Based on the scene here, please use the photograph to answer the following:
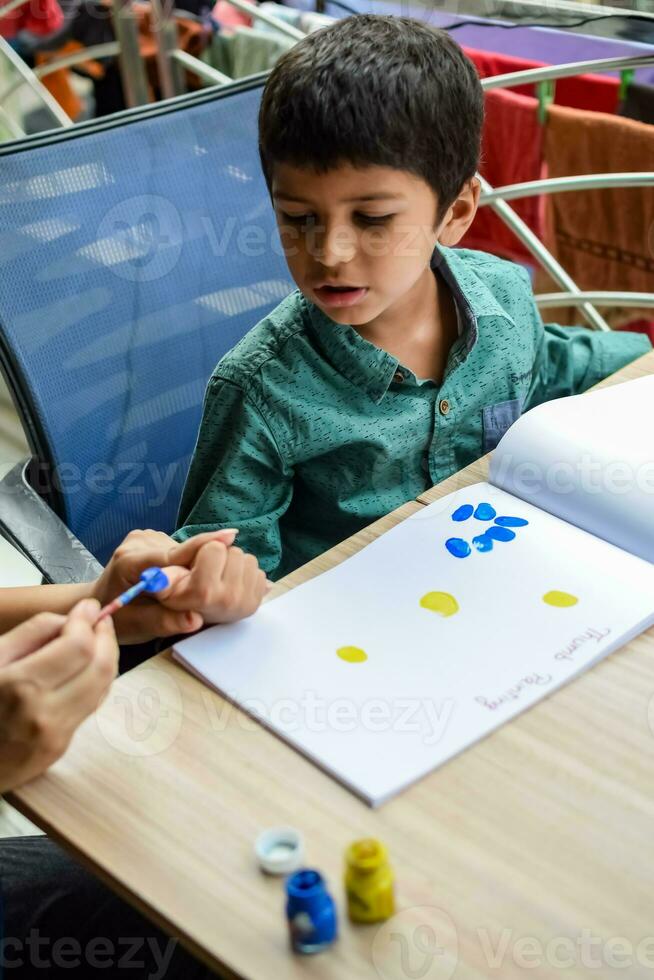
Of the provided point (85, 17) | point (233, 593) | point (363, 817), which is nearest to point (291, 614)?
point (233, 593)

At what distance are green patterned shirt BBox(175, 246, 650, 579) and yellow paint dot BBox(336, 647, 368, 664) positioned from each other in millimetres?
288

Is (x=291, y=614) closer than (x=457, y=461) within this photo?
Yes

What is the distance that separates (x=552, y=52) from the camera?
2.39 meters

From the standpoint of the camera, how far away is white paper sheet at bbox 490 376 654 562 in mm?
882

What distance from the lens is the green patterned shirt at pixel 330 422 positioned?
3.41 feet

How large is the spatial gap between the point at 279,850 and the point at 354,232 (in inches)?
21.0

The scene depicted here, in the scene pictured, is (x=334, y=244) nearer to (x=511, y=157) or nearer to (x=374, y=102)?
(x=374, y=102)

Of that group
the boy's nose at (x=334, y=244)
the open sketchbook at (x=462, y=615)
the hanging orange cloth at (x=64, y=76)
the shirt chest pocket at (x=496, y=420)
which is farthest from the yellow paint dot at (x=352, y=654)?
the hanging orange cloth at (x=64, y=76)

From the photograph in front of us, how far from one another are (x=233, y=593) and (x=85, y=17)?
3.04 metres

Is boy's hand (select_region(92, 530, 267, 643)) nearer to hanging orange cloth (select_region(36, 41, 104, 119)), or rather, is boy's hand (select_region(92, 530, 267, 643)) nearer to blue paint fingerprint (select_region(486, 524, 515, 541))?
blue paint fingerprint (select_region(486, 524, 515, 541))

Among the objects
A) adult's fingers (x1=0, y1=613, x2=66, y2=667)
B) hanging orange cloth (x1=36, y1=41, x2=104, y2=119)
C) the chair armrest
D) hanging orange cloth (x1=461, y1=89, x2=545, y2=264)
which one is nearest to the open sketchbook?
adult's fingers (x1=0, y1=613, x2=66, y2=667)

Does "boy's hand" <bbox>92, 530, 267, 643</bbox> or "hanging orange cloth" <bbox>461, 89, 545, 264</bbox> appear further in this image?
"hanging orange cloth" <bbox>461, 89, 545, 264</bbox>

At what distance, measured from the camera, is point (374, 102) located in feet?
3.01

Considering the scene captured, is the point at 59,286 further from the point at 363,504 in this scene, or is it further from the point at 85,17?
the point at 85,17
